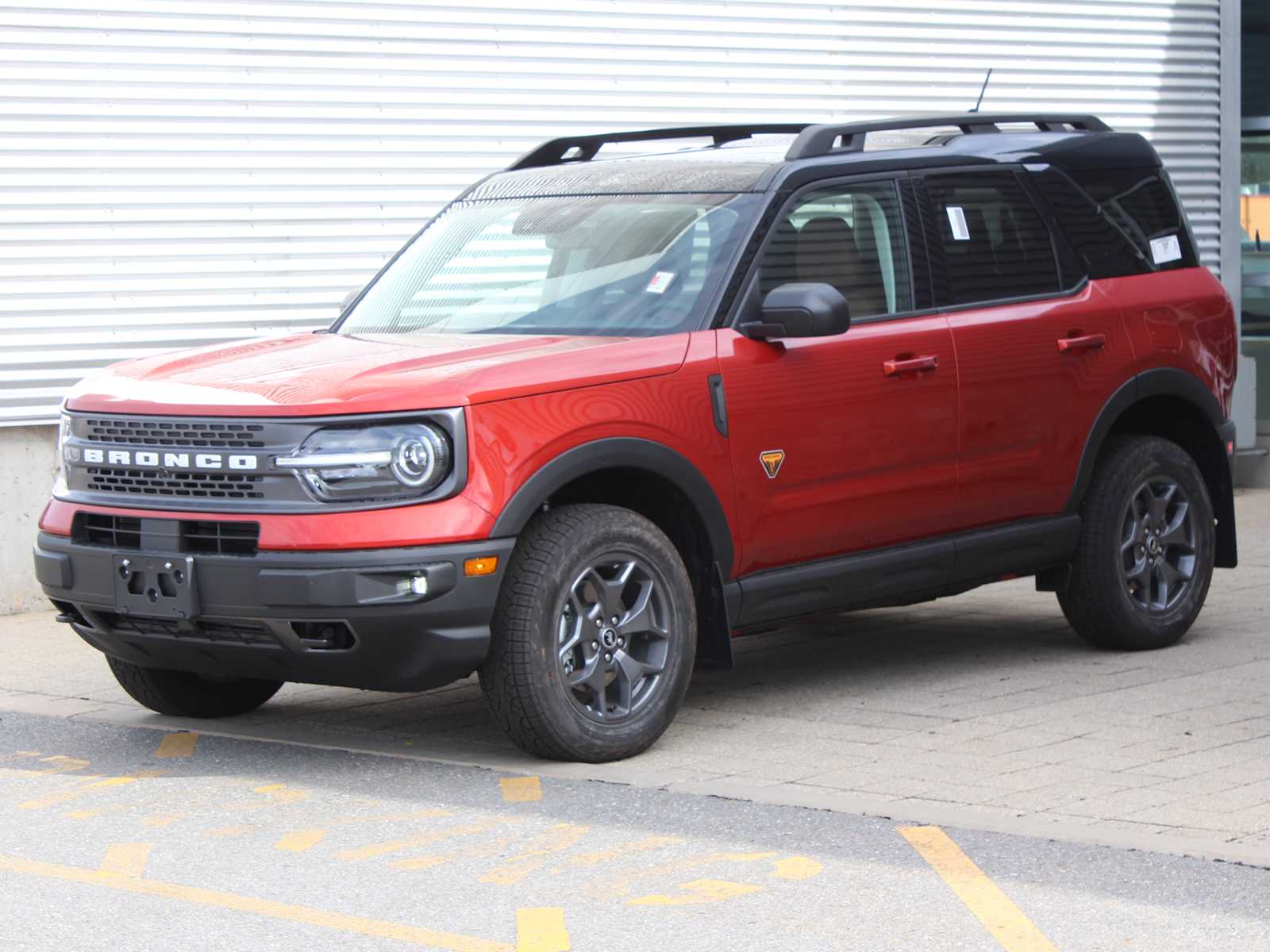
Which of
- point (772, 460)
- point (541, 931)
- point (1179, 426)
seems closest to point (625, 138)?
point (772, 460)

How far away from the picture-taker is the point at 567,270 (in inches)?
294

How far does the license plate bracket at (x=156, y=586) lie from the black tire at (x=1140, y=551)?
11.8 ft

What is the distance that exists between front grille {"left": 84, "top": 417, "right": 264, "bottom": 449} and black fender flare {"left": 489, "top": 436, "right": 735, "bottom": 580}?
785 millimetres

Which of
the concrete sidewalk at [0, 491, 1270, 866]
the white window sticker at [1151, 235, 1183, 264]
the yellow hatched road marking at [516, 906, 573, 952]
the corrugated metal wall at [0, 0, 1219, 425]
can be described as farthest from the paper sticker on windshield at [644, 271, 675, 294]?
the corrugated metal wall at [0, 0, 1219, 425]

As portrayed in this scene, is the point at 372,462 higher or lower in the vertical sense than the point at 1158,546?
Result: higher

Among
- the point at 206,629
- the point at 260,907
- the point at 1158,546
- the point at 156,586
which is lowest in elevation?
the point at 1158,546

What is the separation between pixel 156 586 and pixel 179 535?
0.17m

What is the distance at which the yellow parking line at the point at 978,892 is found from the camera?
4805mm

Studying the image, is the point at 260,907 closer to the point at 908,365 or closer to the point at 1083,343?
the point at 908,365

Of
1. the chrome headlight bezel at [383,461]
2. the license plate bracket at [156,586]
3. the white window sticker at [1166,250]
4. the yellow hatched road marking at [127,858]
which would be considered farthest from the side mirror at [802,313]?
the yellow hatched road marking at [127,858]

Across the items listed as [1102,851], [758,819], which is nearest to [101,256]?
[758,819]

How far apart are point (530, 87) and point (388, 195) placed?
1155 mm

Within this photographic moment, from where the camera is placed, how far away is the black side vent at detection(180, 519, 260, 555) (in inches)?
254

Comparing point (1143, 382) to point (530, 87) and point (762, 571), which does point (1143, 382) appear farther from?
point (530, 87)
